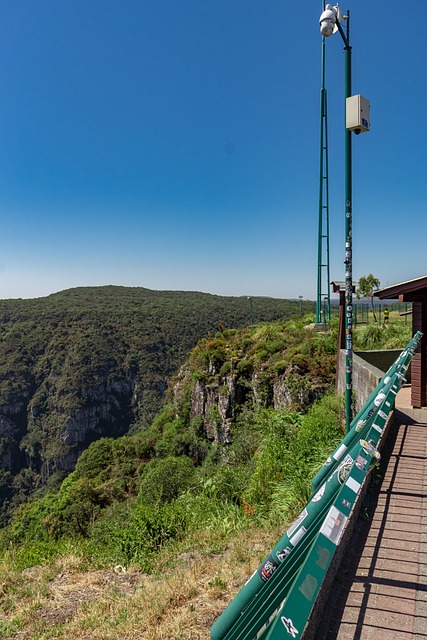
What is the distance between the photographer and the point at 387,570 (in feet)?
9.11

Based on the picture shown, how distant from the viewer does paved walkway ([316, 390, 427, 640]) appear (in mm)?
2275

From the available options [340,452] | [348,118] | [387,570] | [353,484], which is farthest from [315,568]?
[348,118]

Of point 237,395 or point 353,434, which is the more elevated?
point 353,434

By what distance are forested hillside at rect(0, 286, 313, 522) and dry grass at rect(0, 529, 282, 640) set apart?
269 feet

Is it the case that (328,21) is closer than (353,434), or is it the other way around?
(353,434)

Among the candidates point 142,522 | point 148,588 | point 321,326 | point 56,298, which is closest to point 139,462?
point 321,326

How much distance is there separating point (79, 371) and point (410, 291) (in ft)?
333

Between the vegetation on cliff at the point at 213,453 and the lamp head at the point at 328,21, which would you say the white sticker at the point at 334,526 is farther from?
the lamp head at the point at 328,21

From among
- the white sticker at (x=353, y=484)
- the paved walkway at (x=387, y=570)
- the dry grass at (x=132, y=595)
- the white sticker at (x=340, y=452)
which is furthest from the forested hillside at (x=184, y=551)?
the white sticker at (x=353, y=484)

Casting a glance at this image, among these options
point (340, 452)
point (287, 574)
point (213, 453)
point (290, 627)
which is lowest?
point (213, 453)

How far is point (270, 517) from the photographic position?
4840 millimetres

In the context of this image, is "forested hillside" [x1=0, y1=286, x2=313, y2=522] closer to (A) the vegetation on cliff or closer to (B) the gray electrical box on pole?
(A) the vegetation on cliff

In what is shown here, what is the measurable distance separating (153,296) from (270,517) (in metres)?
155

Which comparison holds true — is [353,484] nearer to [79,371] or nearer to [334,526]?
[334,526]
